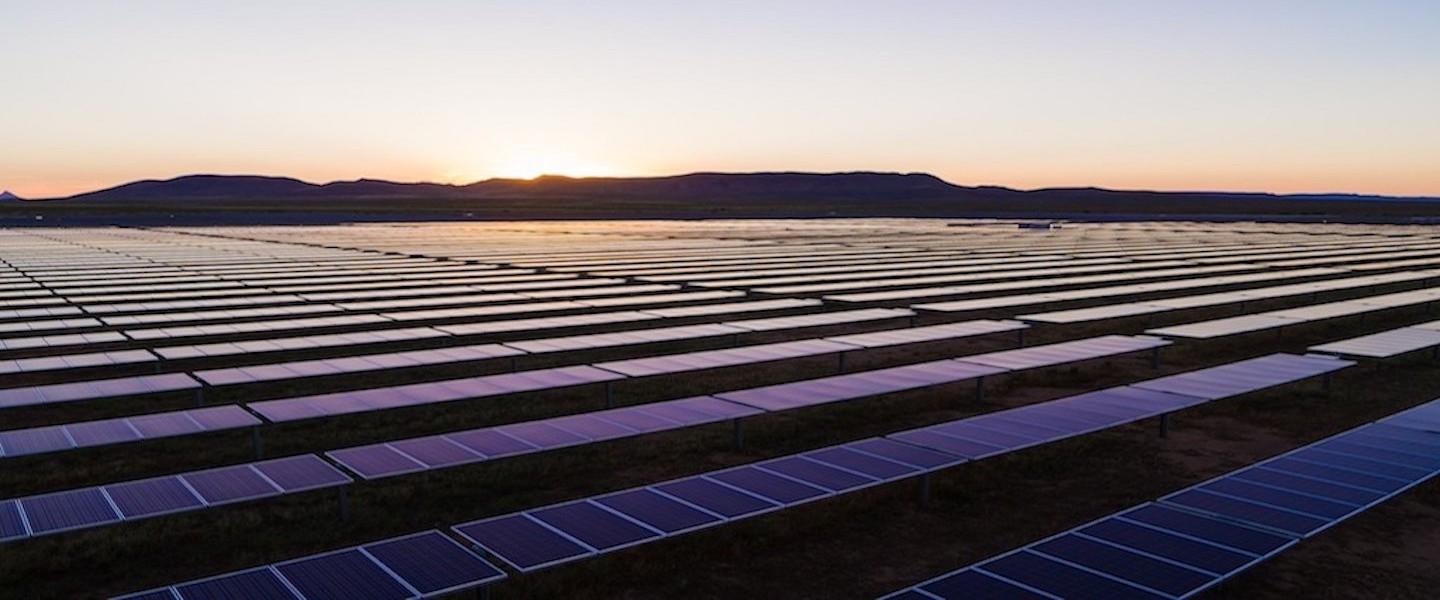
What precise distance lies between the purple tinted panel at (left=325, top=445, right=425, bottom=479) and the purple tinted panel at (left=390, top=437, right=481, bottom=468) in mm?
116

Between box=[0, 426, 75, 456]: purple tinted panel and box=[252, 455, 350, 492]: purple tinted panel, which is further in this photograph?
box=[0, 426, 75, 456]: purple tinted panel

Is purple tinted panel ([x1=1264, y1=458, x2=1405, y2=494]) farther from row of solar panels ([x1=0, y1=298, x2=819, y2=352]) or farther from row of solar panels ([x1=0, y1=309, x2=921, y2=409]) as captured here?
row of solar panels ([x1=0, y1=298, x2=819, y2=352])

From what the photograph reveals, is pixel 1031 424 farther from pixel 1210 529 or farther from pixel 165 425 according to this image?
pixel 165 425

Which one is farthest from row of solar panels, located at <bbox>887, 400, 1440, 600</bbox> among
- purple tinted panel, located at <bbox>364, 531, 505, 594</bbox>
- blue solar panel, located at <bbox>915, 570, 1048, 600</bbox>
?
purple tinted panel, located at <bbox>364, 531, 505, 594</bbox>

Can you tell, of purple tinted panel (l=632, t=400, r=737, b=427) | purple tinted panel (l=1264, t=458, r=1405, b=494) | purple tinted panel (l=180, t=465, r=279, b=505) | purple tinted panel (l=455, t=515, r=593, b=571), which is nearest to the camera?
purple tinted panel (l=455, t=515, r=593, b=571)

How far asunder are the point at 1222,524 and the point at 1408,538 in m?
2.67

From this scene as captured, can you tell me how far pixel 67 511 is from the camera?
8203 millimetres

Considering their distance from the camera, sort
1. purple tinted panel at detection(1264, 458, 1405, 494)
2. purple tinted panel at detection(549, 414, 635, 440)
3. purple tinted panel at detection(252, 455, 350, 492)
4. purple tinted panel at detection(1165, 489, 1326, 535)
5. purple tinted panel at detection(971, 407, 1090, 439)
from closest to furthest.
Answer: purple tinted panel at detection(1165, 489, 1326, 535) < purple tinted panel at detection(252, 455, 350, 492) < purple tinted panel at detection(1264, 458, 1405, 494) < purple tinted panel at detection(549, 414, 635, 440) < purple tinted panel at detection(971, 407, 1090, 439)

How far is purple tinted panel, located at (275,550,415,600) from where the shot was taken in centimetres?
678

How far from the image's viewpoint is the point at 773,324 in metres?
21.0

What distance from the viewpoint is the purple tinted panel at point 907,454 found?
1003cm

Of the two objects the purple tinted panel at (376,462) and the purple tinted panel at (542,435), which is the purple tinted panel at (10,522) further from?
the purple tinted panel at (542,435)

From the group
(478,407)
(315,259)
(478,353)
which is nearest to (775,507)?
(478,407)

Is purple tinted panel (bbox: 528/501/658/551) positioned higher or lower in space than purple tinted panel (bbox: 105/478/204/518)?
lower
